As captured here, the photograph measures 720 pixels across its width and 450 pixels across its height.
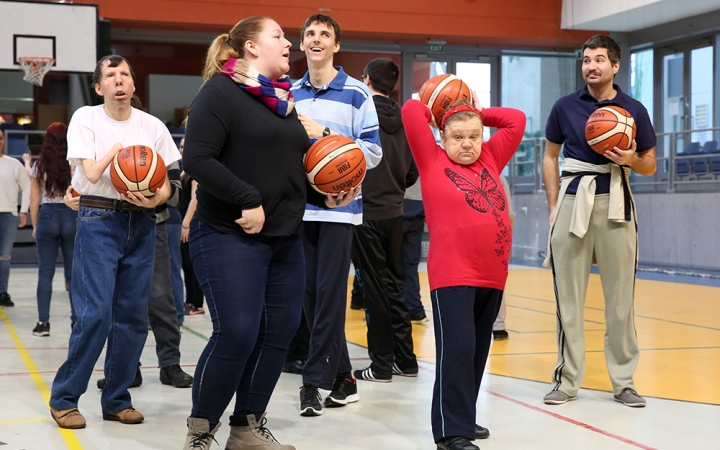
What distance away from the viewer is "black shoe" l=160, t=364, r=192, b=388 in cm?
483

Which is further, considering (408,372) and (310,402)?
(408,372)

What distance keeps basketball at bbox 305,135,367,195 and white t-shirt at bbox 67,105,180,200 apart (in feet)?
3.50

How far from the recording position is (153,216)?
156 inches

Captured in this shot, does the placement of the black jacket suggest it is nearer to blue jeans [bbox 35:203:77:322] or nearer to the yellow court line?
the yellow court line

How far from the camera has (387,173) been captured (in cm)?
513

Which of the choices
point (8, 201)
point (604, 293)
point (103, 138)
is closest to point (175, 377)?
point (103, 138)

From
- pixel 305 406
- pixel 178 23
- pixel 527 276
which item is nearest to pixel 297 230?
pixel 305 406

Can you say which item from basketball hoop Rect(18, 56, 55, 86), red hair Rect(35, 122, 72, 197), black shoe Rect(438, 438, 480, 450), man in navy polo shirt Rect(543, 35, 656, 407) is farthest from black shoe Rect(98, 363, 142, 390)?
basketball hoop Rect(18, 56, 55, 86)

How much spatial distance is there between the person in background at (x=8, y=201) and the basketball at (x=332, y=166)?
6214mm

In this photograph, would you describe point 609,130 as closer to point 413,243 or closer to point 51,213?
point 413,243

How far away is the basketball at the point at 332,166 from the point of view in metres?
3.30

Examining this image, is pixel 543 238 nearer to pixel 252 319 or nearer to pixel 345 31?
pixel 345 31

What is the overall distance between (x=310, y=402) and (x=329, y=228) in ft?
2.93

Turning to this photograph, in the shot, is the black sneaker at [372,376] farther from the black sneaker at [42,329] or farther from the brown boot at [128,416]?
the black sneaker at [42,329]
